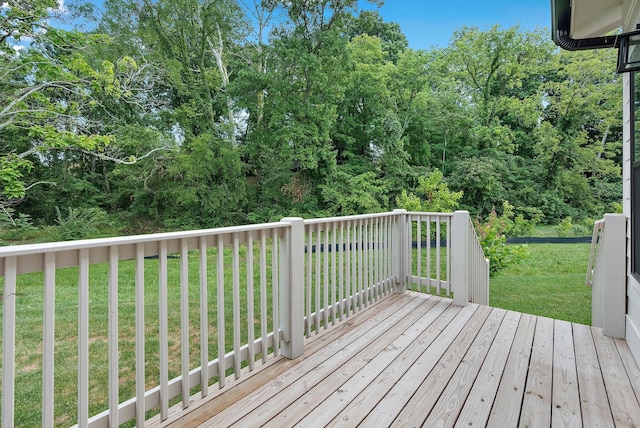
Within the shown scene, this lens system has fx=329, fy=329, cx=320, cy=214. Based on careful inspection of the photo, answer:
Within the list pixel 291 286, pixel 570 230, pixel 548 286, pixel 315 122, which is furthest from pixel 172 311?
pixel 570 230

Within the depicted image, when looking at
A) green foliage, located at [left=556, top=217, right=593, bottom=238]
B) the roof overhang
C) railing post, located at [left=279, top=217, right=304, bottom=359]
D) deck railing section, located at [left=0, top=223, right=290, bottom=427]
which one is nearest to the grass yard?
green foliage, located at [left=556, top=217, right=593, bottom=238]

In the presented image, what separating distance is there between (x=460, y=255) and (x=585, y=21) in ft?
6.91

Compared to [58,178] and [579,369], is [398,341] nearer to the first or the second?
[579,369]

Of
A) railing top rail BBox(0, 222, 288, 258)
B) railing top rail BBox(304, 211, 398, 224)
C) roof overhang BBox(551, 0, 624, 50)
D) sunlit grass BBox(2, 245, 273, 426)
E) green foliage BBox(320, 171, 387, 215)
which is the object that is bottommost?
sunlit grass BBox(2, 245, 273, 426)

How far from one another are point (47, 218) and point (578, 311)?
13536 millimetres

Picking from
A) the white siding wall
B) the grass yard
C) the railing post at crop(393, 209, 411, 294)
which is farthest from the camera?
the grass yard

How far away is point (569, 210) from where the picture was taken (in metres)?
12.2

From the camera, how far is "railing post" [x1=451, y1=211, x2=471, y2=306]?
10.8 ft

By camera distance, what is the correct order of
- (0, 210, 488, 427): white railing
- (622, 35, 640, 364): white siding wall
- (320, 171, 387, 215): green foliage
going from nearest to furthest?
(0, 210, 488, 427): white railing → (622, 35, 640, 364): white siding wall → (320, 171, 387, 215): green foliage

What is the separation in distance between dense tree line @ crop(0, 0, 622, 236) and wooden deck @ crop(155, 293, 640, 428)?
23.9 feet

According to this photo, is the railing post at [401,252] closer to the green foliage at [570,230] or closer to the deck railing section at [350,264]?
the deck railing section at [350,264]

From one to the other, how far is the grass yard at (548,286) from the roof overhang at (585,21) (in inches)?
124

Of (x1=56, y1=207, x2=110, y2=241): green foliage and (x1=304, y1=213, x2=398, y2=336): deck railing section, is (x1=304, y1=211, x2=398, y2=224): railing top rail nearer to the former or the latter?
(x1=304, y1=213, x2=398, y2=336): deck railing section

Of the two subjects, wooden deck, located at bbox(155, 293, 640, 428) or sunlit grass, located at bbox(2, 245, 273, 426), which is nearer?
wooden deck, located at bbox(155, 293, 640, 428)
